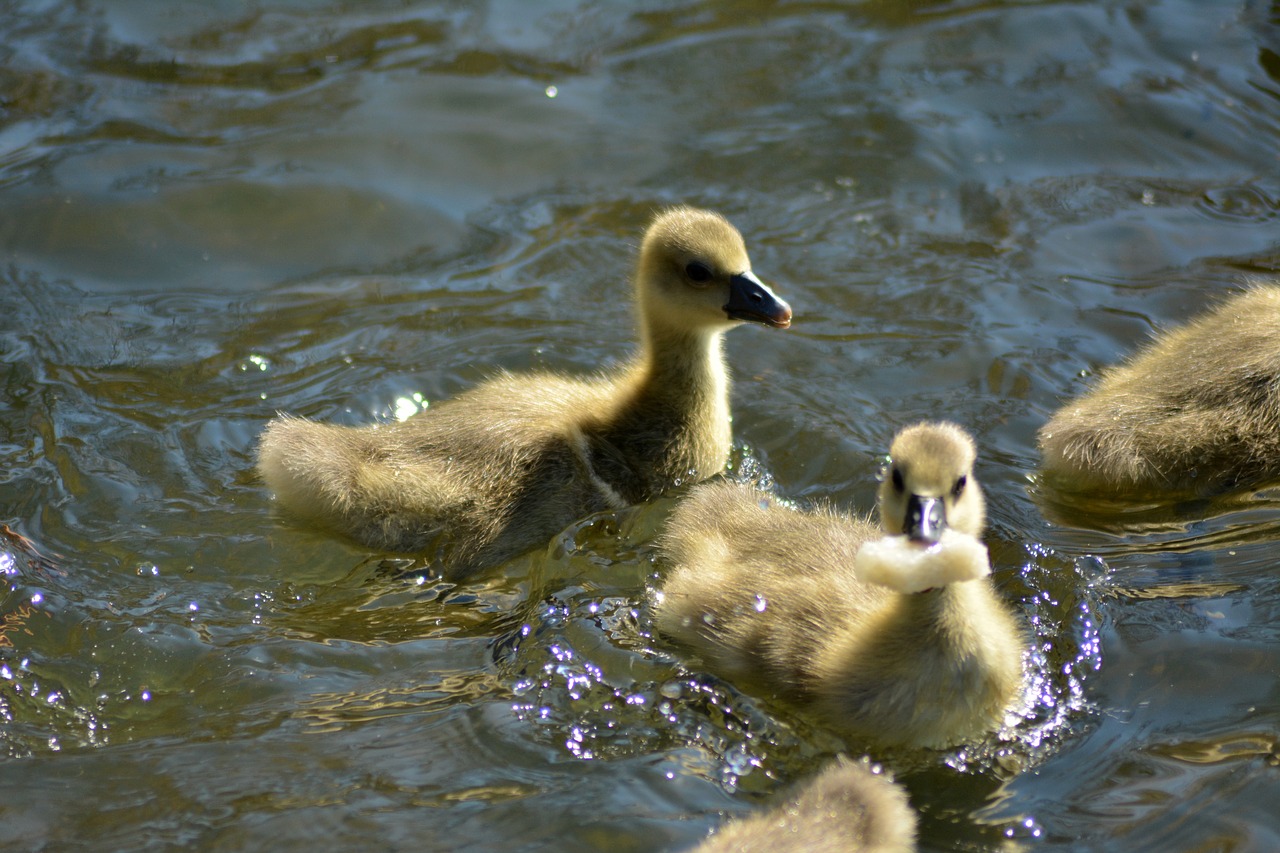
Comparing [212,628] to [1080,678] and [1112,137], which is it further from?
[1112,137]

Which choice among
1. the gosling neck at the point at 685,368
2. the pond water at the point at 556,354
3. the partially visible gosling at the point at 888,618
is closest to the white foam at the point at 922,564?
the partially visible gosling at the point at 888,618

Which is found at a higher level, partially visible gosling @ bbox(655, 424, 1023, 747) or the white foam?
the white foam

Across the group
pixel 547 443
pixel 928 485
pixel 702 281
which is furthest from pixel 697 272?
pixel 928 485

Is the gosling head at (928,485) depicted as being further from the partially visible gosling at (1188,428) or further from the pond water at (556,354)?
the partially visible gosling at (1188,428)

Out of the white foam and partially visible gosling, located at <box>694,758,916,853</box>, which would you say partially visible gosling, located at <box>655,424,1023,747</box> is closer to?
the white foam

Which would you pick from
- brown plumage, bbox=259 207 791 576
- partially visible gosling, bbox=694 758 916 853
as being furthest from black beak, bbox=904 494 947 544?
brown plumage, bbox=259 207 791 576

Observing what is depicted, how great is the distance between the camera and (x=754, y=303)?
4.35 m

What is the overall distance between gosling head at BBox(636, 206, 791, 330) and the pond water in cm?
56

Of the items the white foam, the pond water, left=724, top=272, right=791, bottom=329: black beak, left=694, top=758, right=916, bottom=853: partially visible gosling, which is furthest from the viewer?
left=724, top=272, right=791, bottom=329: black beak

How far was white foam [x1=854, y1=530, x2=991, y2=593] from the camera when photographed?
292 cm

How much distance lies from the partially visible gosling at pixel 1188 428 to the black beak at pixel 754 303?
37.3 inches

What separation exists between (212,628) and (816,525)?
1.73m

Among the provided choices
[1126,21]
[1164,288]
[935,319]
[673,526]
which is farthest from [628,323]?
[1126,21]

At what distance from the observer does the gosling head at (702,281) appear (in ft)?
14.3
